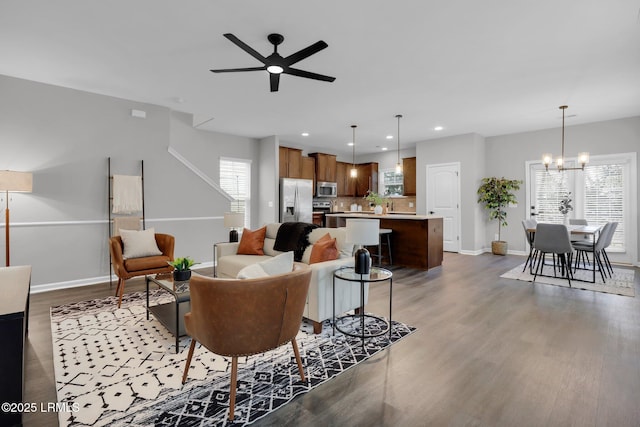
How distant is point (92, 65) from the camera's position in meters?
3.84

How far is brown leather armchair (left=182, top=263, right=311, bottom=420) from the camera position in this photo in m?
1.79

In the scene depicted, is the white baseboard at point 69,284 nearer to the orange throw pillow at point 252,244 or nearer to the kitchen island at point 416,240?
the orange throw pillow at point 252,244

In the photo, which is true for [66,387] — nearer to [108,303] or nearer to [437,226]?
[108,303]

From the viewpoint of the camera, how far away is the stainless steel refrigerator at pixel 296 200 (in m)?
7.75

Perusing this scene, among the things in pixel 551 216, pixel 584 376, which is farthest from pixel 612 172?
pixel 584 376

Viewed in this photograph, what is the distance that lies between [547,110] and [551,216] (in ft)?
8.31

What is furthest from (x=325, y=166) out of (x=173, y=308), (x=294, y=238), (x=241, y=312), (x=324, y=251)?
(x=241, y=312)

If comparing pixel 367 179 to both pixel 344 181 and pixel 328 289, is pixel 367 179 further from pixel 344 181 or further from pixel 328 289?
pixel 328 289

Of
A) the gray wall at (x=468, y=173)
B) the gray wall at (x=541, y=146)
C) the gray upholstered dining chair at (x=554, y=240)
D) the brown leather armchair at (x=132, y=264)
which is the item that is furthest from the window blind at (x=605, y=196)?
the brown leather armchair at (x=132, y=264)

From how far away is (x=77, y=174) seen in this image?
187 inches

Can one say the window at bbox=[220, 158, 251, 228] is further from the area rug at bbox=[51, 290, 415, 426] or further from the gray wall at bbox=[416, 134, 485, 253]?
the gray wall at bbox=[416, 134, 485, 253]

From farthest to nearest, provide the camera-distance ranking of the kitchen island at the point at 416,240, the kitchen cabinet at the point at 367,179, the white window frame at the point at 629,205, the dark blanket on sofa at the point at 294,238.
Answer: the kitchen cabinet at the point at 367,179 → the white window frame at the point at 629,205 → the kitchen island at the point at 416,240 → the dark blanket on sofa at the point at 294,238

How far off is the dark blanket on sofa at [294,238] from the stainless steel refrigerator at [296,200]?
327 cm

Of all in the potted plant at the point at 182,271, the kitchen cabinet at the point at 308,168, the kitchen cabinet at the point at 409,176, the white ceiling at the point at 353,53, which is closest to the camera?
the white ceiling at the point at 353,53
